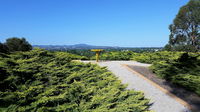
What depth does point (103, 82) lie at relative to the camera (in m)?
3.53

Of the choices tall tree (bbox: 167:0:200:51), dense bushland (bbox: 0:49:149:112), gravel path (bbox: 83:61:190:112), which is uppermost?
tall tree (bbox: 167:0:200:51)

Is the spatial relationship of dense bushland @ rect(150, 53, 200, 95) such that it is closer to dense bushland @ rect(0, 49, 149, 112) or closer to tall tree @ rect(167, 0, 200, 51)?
dense bushland @ rect(0, 49, 149, 112)

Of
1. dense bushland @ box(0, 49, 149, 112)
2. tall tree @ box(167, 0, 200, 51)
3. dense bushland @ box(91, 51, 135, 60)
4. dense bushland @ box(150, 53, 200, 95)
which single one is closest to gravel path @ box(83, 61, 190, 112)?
dense bushland @ box(0, 49, 149, 112)

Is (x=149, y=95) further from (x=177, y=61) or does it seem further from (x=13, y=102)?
(x=13, y=102)

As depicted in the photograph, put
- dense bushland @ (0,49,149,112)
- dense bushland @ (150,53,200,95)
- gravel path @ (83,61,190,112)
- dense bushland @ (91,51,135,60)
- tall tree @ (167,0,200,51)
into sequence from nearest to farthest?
dense bushland @ (0,49,149,112), gravel path @ (83,61,190,112), dense bushland @ (150,53,200,95), dense bushland @ (91,51,135,60), tall tree @ (167,0,200,51)

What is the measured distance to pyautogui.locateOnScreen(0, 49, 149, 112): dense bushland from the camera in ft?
7.78

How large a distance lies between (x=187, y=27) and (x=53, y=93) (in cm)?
2324

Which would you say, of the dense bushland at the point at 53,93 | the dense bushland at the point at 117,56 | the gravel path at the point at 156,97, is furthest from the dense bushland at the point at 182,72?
the dense bushland at the point at 117,56

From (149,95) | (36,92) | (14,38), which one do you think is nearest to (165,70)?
(149,95)

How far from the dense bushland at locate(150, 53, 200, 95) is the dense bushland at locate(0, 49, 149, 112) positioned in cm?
202

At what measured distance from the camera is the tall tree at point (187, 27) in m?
19.4

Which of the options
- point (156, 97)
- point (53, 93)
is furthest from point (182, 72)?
point (53, 93)

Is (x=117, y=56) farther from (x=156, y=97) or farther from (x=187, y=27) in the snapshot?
(x=187, y=27)

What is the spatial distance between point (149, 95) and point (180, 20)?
2081 cm
